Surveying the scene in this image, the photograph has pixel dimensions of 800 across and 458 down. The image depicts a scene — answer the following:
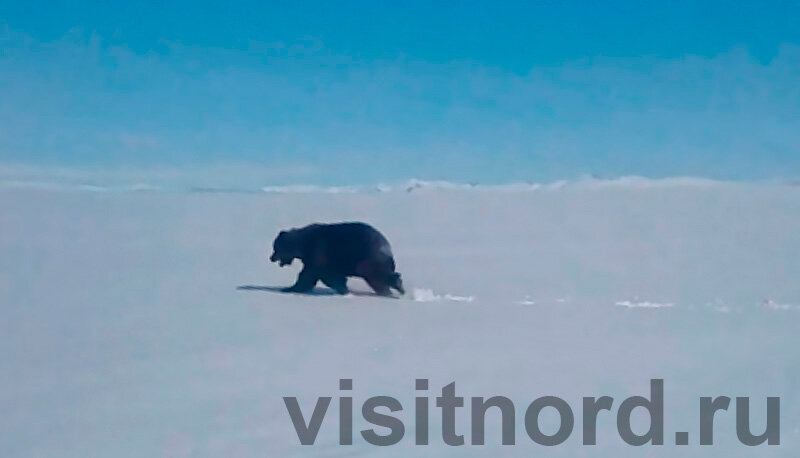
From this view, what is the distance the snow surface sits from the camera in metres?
3.46

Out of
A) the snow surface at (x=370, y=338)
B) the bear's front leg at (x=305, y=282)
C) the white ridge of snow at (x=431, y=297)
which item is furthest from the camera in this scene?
the bear's front leg at (x=305, y=282)

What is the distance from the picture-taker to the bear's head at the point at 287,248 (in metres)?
7.62

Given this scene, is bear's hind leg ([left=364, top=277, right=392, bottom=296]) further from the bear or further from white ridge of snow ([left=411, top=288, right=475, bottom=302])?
white ridge of snow ([left=411, top=288, right=475, bottom=302])

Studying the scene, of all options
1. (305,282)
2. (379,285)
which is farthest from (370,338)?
(305,282)

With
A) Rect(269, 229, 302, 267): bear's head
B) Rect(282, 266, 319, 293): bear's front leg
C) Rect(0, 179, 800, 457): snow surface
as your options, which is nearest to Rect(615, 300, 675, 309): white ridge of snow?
Rect(0, 179, 800, 457): snow surface

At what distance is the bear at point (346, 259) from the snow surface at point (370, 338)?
0.60 ft

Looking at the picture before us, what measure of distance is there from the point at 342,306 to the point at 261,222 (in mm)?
10006

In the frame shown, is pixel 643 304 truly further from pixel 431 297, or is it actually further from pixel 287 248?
pixel 287 248

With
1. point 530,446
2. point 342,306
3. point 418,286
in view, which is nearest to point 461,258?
point 418,286

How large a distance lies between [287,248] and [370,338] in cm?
255

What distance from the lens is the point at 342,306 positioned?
21.8 ft

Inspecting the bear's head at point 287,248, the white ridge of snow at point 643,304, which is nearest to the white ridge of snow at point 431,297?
the bear's head at point 287,248

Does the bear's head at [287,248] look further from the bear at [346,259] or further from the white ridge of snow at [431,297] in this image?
the white ridge of snow at [431,297]

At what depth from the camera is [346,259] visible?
23.8 ft
